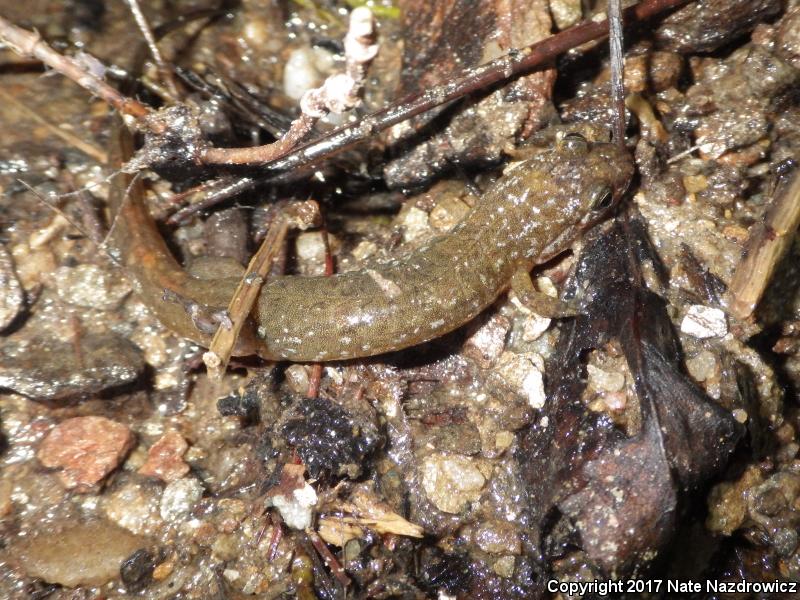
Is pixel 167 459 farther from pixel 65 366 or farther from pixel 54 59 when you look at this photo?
pixel 54 59

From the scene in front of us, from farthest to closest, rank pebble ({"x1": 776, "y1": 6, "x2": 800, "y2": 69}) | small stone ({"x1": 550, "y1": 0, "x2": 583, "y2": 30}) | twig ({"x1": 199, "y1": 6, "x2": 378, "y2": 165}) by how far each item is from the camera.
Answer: small stone ({"x1": 550, "y1": 0, "x2": 583, "y2": 30}) → pebble ({"x1": 776, "y1": 6, "x2": 800, "y2": 69}) → twig ({"x1": 199, "y1": 6, "x2": 378, "y2": 165})

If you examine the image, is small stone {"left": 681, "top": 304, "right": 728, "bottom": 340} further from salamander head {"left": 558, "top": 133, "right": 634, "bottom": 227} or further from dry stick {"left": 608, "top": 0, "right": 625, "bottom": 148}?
dry stick {"left": 608, "top": 0, "right": 625, "bottom": 148}

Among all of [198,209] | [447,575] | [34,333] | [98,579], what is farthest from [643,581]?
[34,333]

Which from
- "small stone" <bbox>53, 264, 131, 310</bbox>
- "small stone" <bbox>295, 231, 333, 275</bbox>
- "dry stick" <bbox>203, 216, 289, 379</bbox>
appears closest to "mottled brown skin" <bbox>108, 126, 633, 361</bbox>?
"dry stick" <bbox>203, 216, 289, 379</bbox>

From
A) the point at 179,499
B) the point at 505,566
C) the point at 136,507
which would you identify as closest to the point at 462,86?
the point at 505,566

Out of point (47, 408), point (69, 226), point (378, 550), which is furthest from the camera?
point (69, 226)

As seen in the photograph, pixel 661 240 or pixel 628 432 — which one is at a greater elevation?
pixel 661 240

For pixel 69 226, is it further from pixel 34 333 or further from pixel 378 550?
pixel 378 550
